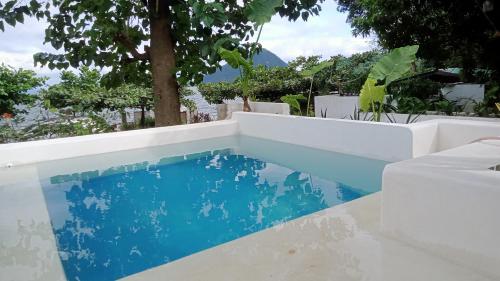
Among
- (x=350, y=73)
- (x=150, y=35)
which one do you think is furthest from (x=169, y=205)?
(x=350, y=73)

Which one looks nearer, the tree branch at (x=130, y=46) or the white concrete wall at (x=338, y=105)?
the tree branch at (x=130, y=46)

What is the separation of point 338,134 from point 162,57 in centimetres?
393

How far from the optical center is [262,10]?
614 cm

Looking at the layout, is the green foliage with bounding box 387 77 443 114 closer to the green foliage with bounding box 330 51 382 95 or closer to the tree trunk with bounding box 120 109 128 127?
the green foliage with bounding box 330 51 382 95

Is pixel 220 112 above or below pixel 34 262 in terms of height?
above

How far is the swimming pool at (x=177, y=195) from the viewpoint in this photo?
2.82 m

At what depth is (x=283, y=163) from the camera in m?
5.30

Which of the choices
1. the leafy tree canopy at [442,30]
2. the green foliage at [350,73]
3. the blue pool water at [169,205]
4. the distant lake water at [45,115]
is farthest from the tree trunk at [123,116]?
the leafy tree canopy at [442,30]

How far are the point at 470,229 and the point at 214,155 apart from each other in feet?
15.3

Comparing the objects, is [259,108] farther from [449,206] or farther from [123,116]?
[449,206]

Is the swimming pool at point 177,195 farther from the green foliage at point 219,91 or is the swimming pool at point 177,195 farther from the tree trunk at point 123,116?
the green foliage at point 219,91

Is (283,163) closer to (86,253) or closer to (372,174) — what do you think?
(372,174)

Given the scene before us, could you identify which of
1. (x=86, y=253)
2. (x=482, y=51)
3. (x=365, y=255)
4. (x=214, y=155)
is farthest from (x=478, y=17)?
(x=86, y=253)

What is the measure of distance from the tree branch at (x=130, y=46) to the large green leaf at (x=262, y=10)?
2.62m
